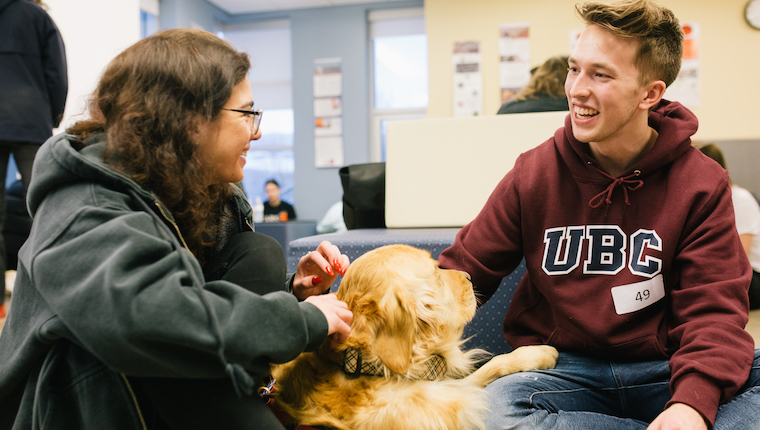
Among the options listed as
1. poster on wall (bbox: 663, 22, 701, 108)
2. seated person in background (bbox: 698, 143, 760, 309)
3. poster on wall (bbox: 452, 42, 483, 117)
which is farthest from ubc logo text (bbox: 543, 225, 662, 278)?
poster on wall (bbox: 663, 22, 701, 108)

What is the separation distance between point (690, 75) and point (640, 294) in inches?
228

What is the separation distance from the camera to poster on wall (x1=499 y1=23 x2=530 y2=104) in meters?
6.30

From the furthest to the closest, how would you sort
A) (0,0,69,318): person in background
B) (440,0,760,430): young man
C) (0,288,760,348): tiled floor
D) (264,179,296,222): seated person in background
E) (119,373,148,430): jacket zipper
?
(264,179,296,222): seated person in background, (0,0,69,318): person in background, (0,288,760,348): tiled floor, (440,0,760,430): young man, (119,373,148,430): jacket zipper

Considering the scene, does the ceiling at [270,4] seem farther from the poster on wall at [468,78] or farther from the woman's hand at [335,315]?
the woman's hand at [335,315]

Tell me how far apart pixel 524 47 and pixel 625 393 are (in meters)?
5.77

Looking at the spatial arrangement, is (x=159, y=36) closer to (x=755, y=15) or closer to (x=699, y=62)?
(x=699, y=62)

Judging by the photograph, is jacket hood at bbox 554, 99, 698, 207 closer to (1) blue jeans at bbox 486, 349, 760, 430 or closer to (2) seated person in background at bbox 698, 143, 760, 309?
(1) blue jeans at bbox 486, 349, 760, 430

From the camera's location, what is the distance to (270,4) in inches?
296

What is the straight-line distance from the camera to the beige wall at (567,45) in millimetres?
5797

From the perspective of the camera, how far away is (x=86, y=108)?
104 cm

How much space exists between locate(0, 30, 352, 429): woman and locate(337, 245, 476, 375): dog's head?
113mm

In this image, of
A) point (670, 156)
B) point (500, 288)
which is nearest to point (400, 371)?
point (500, 288)

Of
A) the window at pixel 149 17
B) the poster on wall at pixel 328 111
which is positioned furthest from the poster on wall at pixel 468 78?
the window at pixel 149 17

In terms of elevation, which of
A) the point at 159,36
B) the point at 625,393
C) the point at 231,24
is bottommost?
the point at 625,393
